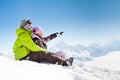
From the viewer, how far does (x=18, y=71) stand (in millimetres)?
6617

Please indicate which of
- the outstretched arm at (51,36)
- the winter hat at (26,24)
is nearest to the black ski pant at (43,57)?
the winter hat at (26,24)

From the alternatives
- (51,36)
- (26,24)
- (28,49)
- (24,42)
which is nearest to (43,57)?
(28,49)

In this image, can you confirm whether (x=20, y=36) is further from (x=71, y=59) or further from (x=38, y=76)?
(x=38, y=76)

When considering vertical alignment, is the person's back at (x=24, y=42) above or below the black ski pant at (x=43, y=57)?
above

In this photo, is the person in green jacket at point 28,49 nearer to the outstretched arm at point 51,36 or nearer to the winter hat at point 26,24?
the winter hat at point 26,24

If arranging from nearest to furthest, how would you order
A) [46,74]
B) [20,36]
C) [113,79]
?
[46,74] < [113,79] < [20,36]

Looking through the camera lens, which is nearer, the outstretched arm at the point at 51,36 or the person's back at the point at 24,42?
the person's back at the point at 24,42

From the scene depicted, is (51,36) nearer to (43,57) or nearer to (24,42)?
(43,57)

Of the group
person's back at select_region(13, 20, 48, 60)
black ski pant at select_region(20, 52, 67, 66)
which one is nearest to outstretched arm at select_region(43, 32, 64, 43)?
black ski pant at select_region(20, 52, 67, 66)

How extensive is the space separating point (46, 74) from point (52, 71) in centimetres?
61

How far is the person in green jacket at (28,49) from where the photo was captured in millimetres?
11141

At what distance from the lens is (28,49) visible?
11.4m

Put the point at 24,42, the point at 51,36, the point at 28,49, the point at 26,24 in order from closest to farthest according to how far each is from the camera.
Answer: the point at 24,42 < the point at 26,24 < the point at 28,49 < the point at 51,36

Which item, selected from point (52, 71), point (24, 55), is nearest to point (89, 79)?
point (52, 71)
